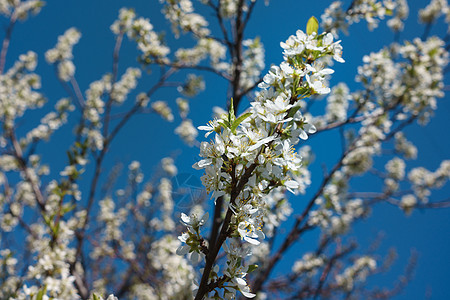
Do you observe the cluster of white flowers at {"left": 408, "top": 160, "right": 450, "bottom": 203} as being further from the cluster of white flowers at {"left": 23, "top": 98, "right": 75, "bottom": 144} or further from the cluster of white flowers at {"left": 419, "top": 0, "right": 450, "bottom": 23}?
the cluster of white flowers at {"left": 23, "top": 98, "right": 75, "bottom": 144}

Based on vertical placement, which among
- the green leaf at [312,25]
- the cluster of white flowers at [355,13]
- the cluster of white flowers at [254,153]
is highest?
the cluster of white flowers at [355,13]

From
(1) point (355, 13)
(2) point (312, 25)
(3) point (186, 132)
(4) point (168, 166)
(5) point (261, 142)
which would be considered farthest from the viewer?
(4) point (168, 166)

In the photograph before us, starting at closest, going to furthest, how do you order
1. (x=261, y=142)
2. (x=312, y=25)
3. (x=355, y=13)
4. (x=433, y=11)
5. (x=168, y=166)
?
(x=261, y=142) < (x=312, y=25) < (x=355, y=13) < (x=433, y=11) < (x=168, y=166)

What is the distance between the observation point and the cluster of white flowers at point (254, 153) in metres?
1.15

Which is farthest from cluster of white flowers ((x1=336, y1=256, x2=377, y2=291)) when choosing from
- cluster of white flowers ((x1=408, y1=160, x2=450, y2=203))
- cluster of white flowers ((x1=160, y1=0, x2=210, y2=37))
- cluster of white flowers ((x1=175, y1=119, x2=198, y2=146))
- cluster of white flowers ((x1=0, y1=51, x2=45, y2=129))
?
cluster of white flowers ((x1=0, y1=51, x2=45, y2=129))

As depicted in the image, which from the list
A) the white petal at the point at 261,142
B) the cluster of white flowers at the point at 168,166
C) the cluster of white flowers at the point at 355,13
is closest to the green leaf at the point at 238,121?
the white petal at the point at 261,142

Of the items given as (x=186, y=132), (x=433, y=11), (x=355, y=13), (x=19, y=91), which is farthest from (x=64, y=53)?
(x=433, y=11)

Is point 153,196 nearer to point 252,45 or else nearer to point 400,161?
point 252,45

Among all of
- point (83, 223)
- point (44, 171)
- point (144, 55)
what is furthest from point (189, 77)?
point (44, 171)

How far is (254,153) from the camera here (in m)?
1.17

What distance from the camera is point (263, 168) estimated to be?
116 centimetres

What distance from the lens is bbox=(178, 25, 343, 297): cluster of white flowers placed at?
1147 millimetres

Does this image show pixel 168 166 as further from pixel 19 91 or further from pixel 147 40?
pixel 147 40

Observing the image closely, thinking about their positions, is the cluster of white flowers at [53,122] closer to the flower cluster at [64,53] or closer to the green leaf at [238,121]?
the flower cluster at [64,53]
